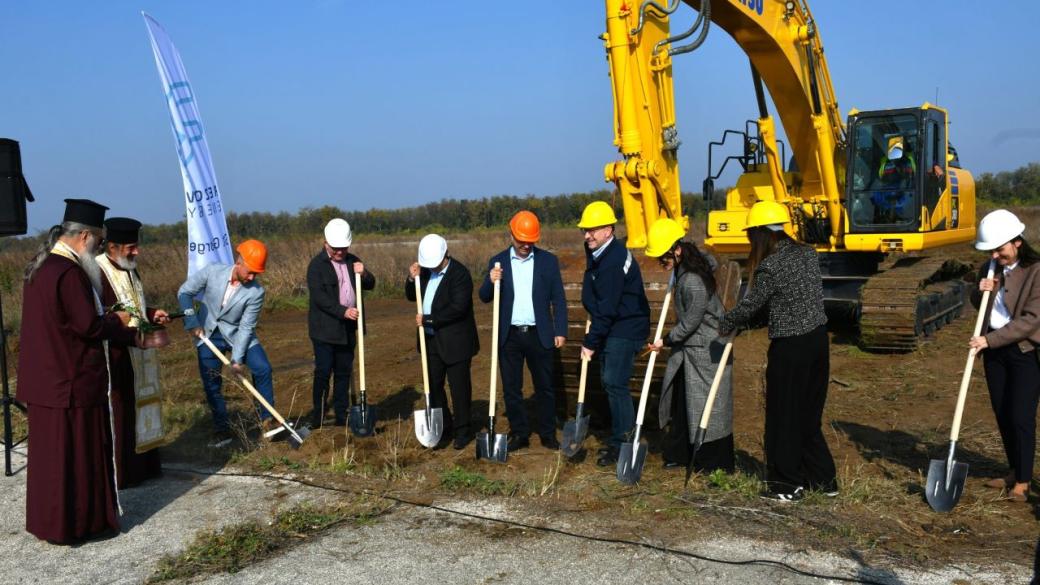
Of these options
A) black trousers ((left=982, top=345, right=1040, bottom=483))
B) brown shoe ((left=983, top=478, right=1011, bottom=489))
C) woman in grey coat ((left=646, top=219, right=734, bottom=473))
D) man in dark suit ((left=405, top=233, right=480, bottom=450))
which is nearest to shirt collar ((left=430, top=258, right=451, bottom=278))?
man in dark suit ((left=405, top=233, right=480, bottom=450))

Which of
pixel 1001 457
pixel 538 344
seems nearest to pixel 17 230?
pixel 538 344

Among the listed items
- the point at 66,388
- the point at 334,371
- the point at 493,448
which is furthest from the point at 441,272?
the point at 66,388

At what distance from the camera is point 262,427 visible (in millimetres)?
8039

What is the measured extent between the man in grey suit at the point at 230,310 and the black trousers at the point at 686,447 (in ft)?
11.2

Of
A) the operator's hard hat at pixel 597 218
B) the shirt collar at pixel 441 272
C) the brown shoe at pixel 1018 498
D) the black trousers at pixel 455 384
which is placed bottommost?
the brown shoe at pixel 1018 498

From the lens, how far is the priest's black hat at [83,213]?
223 inches

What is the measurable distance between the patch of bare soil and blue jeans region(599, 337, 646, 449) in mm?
385

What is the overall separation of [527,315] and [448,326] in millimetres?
673

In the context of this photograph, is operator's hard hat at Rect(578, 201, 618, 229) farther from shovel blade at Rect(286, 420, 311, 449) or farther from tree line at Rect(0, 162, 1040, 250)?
tree line at Rect(0, 162, 1040, 250)

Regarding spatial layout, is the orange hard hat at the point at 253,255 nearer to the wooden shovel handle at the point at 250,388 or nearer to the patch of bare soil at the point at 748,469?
the wooden shovel handle at the point at 250,388

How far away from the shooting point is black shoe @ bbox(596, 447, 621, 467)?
22.8ft

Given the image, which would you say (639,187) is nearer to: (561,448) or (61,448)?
(561,448)

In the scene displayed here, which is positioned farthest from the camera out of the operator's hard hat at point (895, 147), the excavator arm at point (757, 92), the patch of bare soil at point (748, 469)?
the operator's hard hat at point (895, 147)

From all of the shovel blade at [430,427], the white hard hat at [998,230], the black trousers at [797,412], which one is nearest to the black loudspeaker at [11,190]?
the shovel blade at [430,427]
